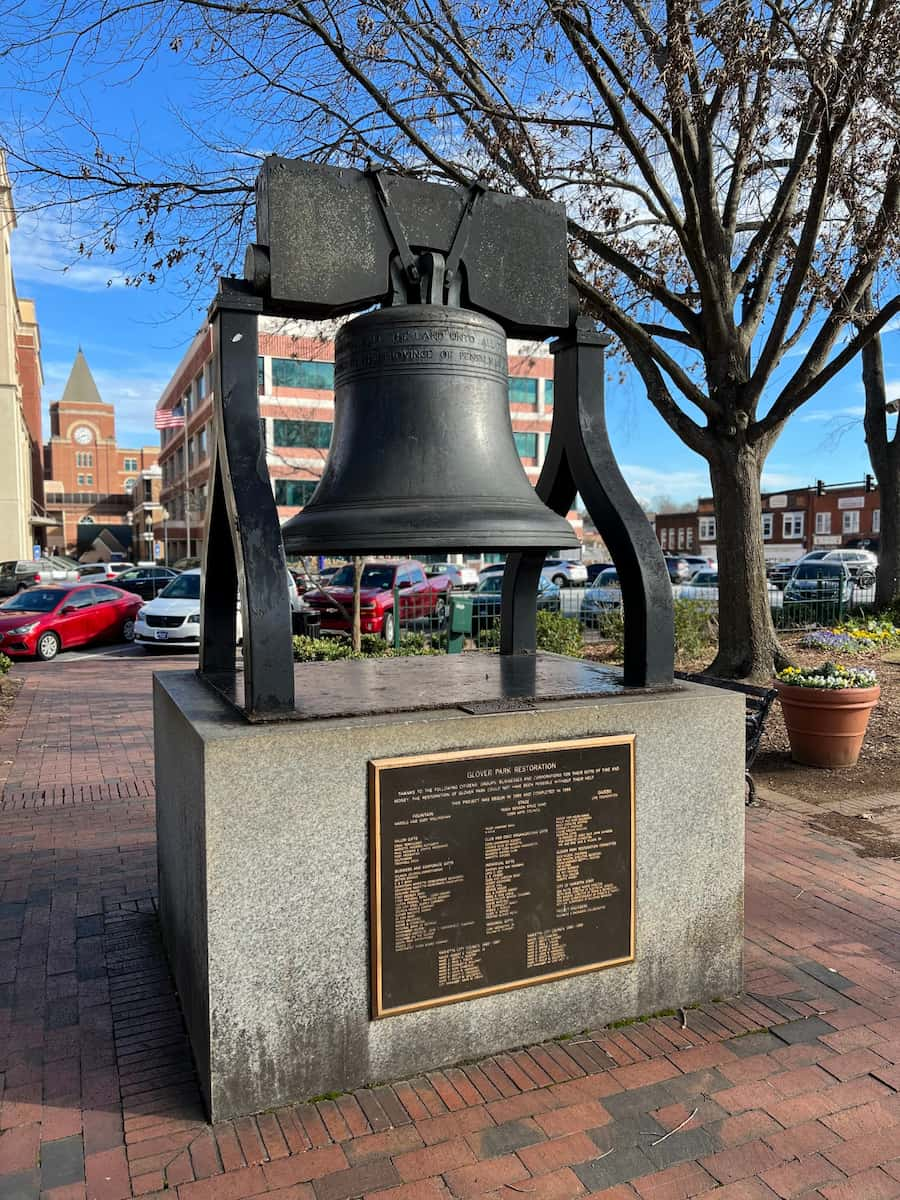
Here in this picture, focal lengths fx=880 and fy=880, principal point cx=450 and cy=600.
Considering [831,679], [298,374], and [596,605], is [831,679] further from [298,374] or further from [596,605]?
[298,374]

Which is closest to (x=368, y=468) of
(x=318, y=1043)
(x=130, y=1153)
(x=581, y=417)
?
(x=581, y=417)

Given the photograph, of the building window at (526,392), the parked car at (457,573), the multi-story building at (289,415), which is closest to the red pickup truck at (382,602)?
the parked car at (457,573)

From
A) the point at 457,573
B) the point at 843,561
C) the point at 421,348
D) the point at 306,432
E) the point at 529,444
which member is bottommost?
the point at 457,573

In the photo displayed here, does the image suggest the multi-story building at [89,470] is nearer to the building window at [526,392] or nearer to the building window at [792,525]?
the building window at [526,392]

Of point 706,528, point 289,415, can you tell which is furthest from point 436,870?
point 706,528

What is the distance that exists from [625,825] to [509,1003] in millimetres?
756

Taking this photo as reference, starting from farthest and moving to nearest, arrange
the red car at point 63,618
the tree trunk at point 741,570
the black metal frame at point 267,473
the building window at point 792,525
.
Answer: the building window at point 792,525
the red car at point 63,618
the tree trunk at point 741,570
the black metal frame at point 267,473

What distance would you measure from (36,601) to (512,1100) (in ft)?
53.0

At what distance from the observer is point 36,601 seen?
16.8 metres

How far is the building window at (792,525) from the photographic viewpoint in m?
61.1

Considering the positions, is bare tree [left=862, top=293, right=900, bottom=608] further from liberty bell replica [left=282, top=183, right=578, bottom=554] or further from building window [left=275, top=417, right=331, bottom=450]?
building window [left=275, top=417, right=331, bottom=450]

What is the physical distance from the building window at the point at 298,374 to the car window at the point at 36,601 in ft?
91.3

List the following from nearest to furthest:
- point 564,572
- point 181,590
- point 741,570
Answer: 1. point 741,570
2. point 181,590
3. point 564,572

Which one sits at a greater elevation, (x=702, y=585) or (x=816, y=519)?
(x=816, y=519)
